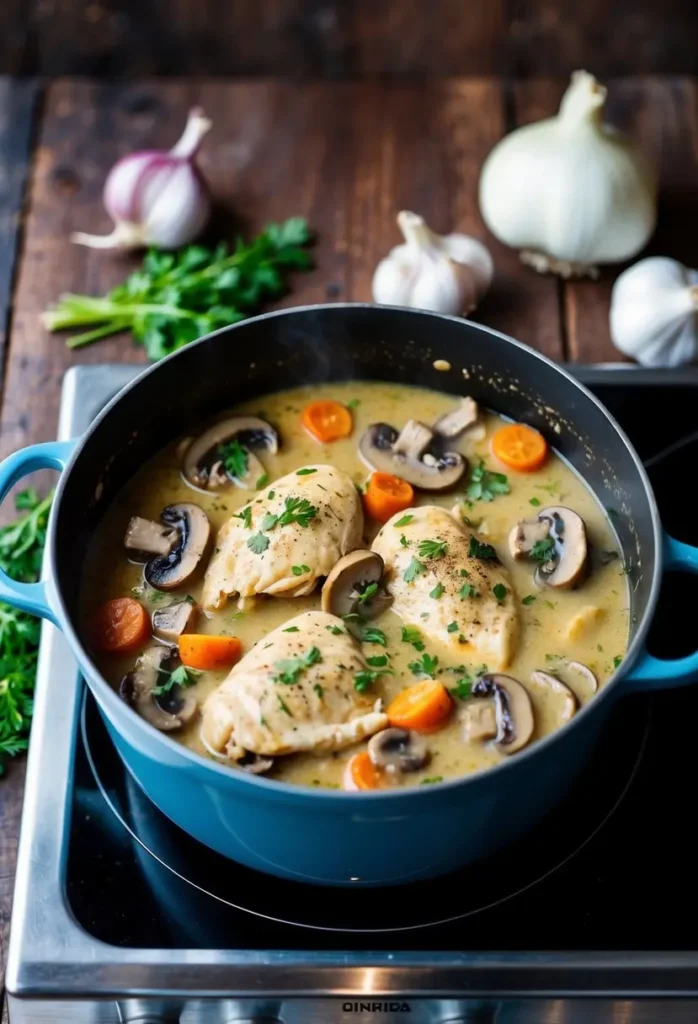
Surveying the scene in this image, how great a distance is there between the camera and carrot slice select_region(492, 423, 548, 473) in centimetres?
257

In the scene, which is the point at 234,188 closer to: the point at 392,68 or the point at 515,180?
the point at 515,180

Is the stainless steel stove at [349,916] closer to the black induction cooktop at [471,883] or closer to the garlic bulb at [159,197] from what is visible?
the black induction cooktop at [471,883]

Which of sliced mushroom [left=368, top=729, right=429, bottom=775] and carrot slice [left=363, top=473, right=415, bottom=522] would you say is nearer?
sliced mushroom [left=368, top=729, right=429, bottom=775]

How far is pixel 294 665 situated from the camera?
2.08m

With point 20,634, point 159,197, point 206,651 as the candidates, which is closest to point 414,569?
point 206,651

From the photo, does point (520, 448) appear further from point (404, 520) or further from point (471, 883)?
point (471, 883)

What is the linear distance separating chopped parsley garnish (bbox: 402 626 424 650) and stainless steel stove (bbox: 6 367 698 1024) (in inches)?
16.1

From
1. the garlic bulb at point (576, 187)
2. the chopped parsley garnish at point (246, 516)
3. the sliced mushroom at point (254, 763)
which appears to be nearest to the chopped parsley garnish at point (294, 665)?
the sliced mushroom at point (254, 763)

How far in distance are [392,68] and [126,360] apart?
2079mm

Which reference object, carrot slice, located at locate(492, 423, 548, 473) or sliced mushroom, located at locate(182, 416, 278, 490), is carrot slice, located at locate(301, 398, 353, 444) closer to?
sliced mushroom, located at locate(182, 416, 278, 490)

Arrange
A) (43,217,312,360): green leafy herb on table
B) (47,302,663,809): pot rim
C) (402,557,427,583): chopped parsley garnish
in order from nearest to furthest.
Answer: (47,302,663,809): pot rim < (402,557,427,583): chopped parsley garnish < (43,217,312,360): green leafy herb on table

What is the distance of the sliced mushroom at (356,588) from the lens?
88.5 inches

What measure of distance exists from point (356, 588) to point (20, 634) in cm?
78

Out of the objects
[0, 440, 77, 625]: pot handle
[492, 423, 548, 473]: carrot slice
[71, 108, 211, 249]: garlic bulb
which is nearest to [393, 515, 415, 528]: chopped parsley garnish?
[492, 423, 548, 473]: carrot slice
